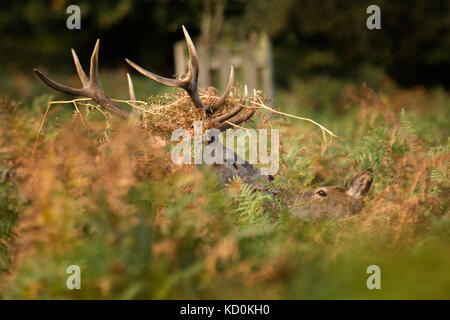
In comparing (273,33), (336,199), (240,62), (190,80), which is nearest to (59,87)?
(190,80)

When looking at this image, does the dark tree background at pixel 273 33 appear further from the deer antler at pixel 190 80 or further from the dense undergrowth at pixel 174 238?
the dense undergrowth at pixel 174 238

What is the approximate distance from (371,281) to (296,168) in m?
2.15

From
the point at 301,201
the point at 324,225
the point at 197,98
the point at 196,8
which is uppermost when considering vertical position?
the point at 196,8

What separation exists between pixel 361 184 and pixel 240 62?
10.9 metres

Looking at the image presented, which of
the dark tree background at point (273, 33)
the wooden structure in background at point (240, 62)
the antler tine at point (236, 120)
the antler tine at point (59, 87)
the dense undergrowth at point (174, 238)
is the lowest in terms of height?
the dense undergrowth at point (174, 238)

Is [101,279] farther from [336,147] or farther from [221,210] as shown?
[336,147]

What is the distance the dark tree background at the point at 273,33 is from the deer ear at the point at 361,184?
1234 centimetres

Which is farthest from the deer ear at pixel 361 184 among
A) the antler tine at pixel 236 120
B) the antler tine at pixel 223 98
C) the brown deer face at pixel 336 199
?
the antler tine at pixel 223 98

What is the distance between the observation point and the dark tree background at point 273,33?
52.4 ft

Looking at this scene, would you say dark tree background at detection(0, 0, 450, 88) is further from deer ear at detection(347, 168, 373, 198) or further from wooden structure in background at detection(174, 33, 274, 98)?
deer ear at detection(347, 168, 373, 198)

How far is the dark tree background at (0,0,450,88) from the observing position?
15977 millimetres

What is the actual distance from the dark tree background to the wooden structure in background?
125cm

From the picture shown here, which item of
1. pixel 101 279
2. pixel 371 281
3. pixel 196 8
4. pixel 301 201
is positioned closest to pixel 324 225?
pixel 301 201

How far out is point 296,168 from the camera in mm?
4637
